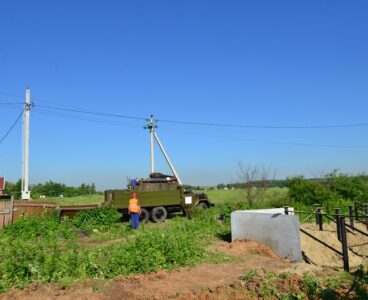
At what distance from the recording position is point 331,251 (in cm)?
1191

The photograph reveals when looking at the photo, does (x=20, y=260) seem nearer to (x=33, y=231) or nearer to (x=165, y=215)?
(x=33, y=231)

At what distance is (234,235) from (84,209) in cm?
778

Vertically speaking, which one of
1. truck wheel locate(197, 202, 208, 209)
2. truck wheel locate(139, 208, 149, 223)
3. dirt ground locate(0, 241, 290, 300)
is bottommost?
dirt ground locate(0, 241, 290, 300)

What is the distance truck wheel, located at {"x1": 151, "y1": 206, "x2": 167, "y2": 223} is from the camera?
65.6 ft

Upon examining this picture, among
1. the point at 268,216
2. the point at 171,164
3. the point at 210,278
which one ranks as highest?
the point at 171,164

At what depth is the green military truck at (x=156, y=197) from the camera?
761 inches

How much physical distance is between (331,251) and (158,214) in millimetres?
9944

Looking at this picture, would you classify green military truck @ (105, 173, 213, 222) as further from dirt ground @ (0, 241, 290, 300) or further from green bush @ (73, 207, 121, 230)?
dirt ground @ (0, 241, 290, 300)

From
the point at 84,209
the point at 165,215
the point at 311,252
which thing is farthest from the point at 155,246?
the point at 165,215

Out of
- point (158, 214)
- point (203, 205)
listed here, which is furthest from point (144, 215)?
point (203, 205)

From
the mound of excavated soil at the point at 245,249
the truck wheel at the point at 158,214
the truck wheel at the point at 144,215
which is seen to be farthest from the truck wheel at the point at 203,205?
the mound of excavated soil at the point at 245,249

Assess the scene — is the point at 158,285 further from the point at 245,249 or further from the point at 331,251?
the point at 331,251

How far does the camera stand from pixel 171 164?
30.1 m

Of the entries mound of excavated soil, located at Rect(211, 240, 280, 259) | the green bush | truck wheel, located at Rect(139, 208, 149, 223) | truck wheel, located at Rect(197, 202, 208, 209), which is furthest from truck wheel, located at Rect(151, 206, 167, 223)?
mound of excavated soil, located at Rect(211, 240, 280, 259)
